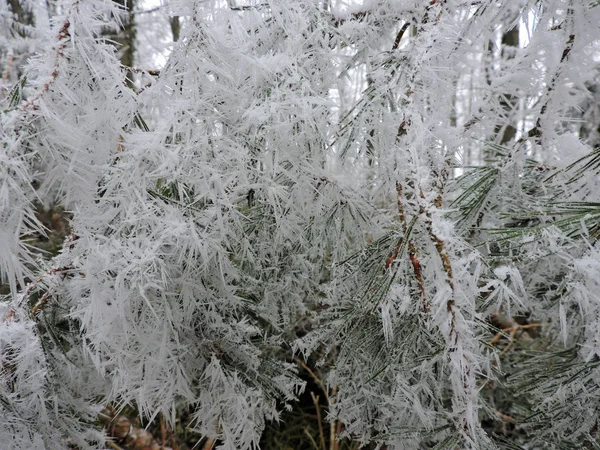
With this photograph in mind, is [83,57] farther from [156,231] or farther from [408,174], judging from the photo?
[408,174]

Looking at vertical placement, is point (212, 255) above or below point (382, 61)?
below

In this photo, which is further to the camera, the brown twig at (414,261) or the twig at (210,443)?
the twig at (210,443)

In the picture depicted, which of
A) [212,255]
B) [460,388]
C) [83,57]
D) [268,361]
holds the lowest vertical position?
[268,361]

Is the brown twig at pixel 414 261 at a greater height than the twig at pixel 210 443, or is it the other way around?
the brown twig at pixel 414 261

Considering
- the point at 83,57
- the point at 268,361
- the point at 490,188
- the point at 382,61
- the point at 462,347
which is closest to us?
the point at 462,347

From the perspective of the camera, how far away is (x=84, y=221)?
0.83 metres

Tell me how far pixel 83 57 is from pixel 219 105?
254 mm

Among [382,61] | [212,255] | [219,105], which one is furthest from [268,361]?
[382,61]

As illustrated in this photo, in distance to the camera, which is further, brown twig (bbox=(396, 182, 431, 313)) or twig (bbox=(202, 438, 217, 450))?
twig (bbox=(202, 438, 217, 450))

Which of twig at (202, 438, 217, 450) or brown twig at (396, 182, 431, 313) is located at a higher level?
brown twig at (396, 182, 431, 313)

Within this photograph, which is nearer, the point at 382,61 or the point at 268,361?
the point at 382,61

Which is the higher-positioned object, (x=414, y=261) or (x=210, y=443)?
(x=414, y=261)

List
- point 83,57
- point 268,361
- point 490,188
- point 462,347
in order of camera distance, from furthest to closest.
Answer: point 268,361 < point 490,188 < point 83,57 < point 462,347

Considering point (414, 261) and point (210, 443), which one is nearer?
point (414, 261)
